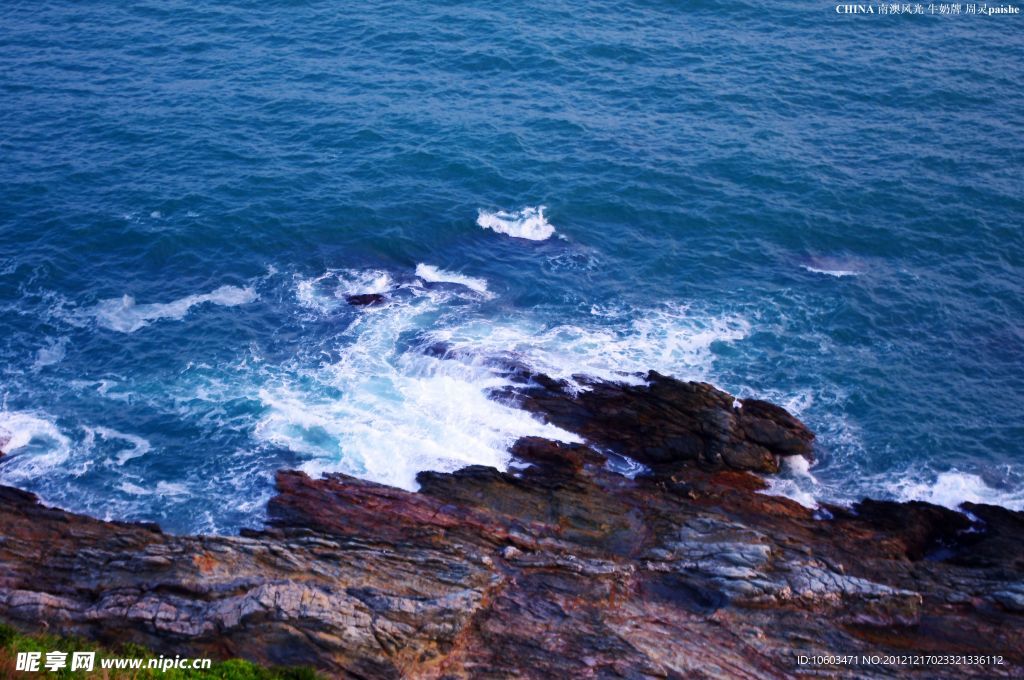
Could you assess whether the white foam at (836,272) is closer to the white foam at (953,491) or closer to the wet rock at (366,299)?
the white foam at (953,491)

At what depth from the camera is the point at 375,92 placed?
8669 centimetres

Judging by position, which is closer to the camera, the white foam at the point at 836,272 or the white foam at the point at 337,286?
the white foam at the point at 337,286

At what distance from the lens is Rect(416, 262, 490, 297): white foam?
65.6 m

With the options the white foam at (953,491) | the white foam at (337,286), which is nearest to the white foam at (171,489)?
the white foam at (337,286)

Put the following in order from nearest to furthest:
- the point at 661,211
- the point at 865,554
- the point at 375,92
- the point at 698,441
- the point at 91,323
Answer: the point at 865,554
the point at 698,441
the point at 91,323
the point at 661,211
the point at 375,92

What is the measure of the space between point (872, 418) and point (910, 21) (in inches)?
2402

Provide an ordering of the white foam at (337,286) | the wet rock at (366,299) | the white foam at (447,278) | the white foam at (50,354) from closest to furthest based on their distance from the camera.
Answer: the white foam at (50,354) → the wet rock at (366,299) → the white foam at (337,286) → the white foam at (447,278)

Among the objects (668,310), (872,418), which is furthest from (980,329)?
(668,310)

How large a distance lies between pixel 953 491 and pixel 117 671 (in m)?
44.2

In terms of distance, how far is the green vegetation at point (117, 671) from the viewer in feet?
102

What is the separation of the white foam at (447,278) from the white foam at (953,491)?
30.9 metres

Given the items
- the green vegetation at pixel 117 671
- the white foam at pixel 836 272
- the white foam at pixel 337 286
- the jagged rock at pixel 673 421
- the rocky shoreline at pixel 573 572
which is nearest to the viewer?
the green vegetation at pixel 117 671

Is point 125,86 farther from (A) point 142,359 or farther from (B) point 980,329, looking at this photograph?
(B) point 980,329

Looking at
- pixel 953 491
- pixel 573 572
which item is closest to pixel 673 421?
pixel 573 572
